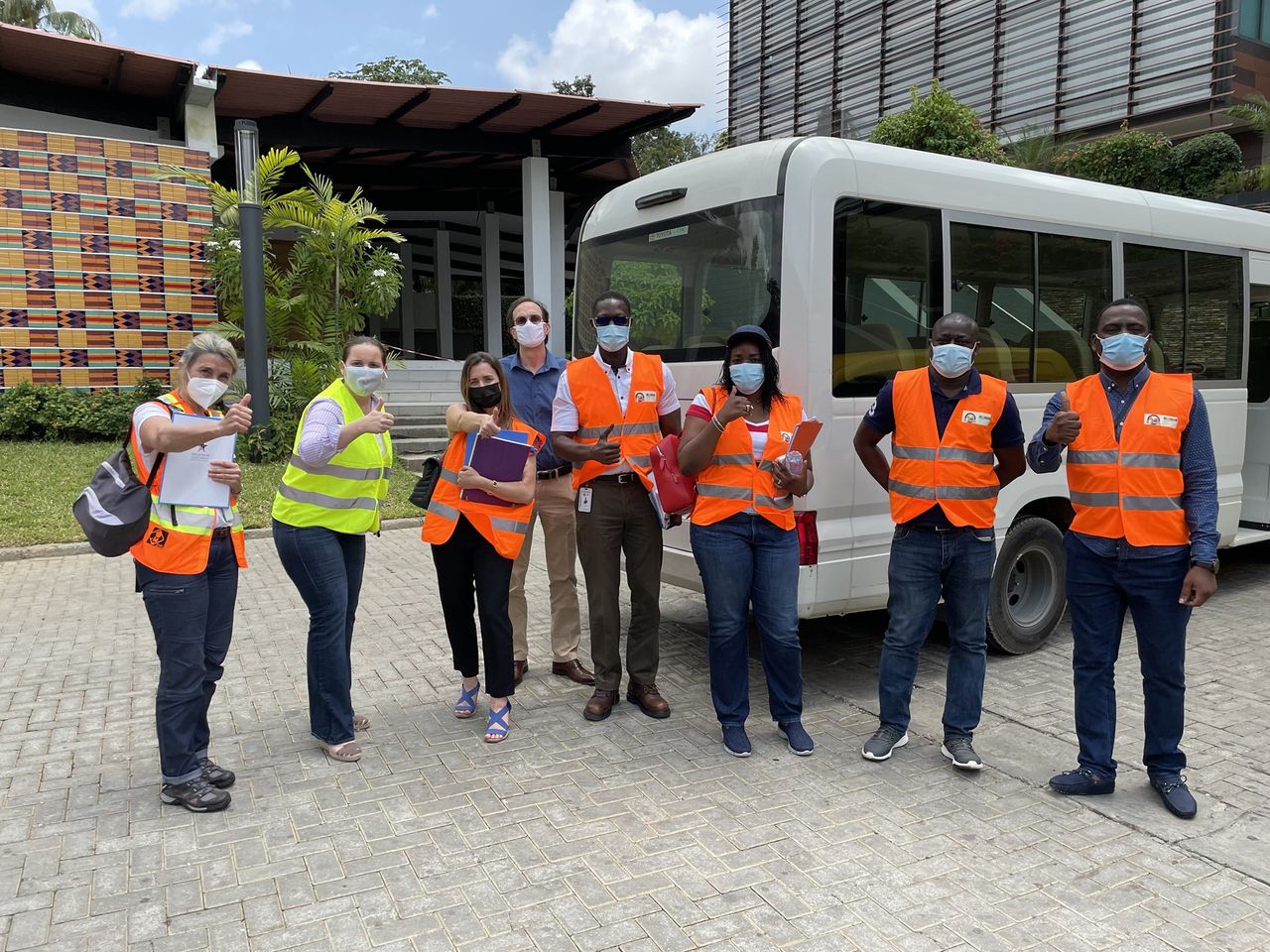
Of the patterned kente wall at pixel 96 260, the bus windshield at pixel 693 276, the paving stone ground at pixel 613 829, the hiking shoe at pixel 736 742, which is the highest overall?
the patterned kente wall at pixel 96 260

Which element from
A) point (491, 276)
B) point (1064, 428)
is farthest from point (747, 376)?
point (491, 276)

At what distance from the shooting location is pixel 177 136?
14.3 m

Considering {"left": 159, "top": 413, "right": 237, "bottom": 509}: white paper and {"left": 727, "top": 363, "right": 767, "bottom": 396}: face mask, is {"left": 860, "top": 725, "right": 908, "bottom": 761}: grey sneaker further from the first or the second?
{"left": 159, "top": 413, "right": 237, "bottom": 509}: white paper

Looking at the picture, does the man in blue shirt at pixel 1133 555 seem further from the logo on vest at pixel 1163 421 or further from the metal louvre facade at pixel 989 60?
the metal louvre facade at pixel 989 60

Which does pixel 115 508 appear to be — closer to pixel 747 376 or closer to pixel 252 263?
pixel 747 376

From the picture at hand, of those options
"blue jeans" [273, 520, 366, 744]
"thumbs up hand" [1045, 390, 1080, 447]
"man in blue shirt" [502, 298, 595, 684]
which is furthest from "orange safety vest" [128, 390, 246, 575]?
"thumbs up hand" [1045, 390, 1080, 447]

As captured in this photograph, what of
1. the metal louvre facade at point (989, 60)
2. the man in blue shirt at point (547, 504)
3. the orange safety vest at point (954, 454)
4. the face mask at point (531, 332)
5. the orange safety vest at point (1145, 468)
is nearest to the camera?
the orange safety vest at point (1145, 468)

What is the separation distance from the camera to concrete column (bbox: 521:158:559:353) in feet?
55.9

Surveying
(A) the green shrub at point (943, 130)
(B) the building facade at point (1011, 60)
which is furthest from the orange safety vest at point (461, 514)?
(A) the green shrub at point (943, 130)

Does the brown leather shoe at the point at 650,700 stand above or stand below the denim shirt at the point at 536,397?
below

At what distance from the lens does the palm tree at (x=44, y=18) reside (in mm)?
31875

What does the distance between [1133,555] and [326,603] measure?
3.30 metres

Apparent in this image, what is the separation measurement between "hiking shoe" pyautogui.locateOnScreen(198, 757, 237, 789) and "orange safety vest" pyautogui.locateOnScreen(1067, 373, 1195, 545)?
3680mm

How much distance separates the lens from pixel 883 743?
13.4ft
